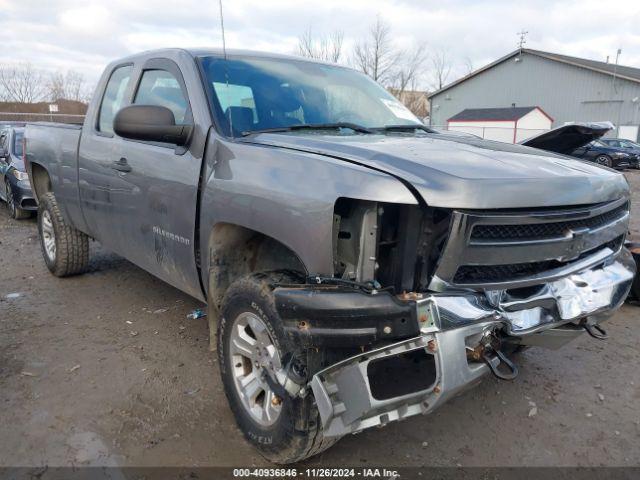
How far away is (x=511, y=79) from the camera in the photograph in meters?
39.0

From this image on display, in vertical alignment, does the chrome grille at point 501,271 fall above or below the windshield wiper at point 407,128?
below

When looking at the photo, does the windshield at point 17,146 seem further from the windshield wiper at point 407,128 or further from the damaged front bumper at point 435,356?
the damaged front bumper at point 435,356

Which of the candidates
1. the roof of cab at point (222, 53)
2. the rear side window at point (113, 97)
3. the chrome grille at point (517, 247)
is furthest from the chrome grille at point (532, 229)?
the rear side window at point (113, 97)

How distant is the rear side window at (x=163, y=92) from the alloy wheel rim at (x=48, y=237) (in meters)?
2.29

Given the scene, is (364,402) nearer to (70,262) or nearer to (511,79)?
(70,262)

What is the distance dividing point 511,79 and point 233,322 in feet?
135

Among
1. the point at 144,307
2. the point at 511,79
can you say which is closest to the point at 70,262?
the point at 144,307

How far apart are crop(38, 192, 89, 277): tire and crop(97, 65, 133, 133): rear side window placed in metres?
1.35

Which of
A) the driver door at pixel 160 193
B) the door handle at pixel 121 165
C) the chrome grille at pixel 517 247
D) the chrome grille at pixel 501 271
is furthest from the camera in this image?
the door handle at pixel 121 165

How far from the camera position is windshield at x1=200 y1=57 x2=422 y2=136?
3.02 m

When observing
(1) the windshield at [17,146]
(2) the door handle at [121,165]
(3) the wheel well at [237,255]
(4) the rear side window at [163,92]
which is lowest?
(1) the windshield at [17,146]

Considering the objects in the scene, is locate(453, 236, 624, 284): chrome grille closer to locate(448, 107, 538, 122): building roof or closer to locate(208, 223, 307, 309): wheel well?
locate(208, 223, 307, 309): wheel well

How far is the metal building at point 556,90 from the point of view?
32.9m

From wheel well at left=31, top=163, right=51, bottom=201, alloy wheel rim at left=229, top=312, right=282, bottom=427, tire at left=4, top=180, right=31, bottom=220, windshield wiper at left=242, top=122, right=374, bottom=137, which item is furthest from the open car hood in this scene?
tire at left=4, top=180, right=31, bottom=220
